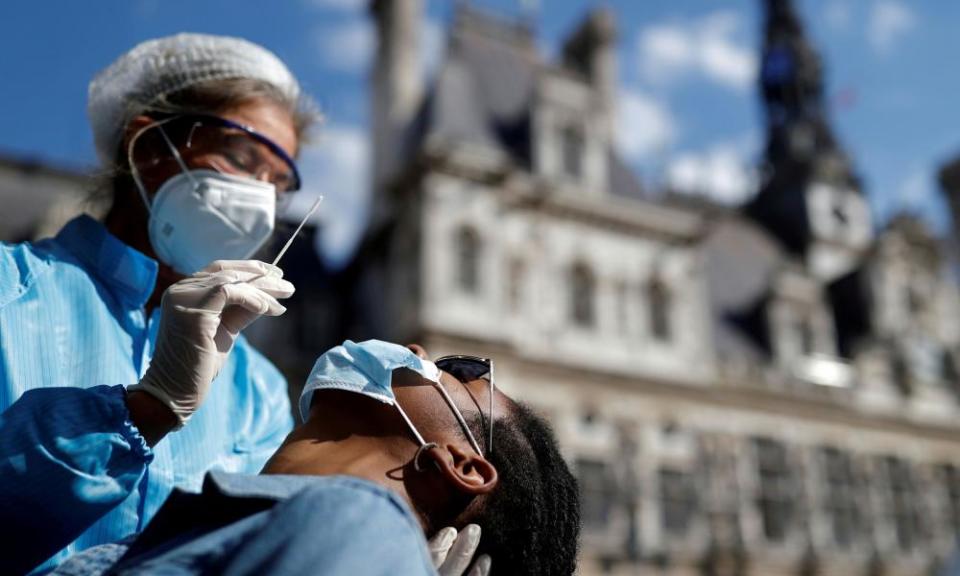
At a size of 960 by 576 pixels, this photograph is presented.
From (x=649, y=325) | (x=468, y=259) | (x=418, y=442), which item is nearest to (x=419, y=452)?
(x=418, y=442)

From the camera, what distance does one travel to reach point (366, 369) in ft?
5.95

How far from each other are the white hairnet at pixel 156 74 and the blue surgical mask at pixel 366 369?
139 centimetres

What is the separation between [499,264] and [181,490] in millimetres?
15880

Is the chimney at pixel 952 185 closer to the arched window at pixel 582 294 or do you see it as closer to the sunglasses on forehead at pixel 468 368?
the arched window at pixel 582 294

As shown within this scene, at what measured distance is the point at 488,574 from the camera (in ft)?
5.50

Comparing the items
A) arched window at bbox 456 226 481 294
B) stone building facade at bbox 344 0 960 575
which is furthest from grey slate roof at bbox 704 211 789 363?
arched window at bbox 456 226 481 294

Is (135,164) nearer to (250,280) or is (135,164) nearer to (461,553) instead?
(250,280)

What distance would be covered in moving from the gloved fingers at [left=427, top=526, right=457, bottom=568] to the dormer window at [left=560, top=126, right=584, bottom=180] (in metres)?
17.6

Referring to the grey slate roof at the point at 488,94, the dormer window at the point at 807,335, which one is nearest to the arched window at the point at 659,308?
the grey slate roof at the point at 488,94

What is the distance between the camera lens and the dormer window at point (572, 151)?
19078mm

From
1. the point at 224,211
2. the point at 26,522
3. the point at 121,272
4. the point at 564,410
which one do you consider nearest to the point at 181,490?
the point at 26,522

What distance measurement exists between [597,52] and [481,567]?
23.9m

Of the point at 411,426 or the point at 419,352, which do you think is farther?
the point at 419,352

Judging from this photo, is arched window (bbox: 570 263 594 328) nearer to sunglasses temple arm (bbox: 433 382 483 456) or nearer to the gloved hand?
sunglasses temple arm (bbox: 433 382 483 456)
